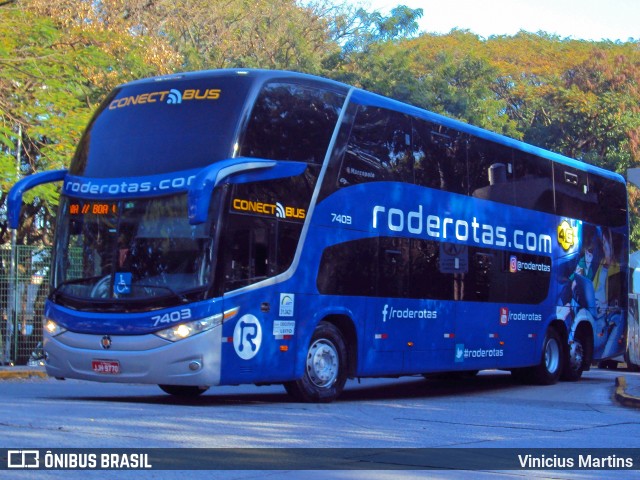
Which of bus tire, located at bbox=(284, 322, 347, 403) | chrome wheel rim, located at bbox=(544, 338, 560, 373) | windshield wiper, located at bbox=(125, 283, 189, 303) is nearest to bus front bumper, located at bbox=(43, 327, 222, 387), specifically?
windshield wiper, located at bbox=(125, 283, 189, 303)

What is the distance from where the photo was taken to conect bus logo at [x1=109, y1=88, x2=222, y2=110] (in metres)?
13.2

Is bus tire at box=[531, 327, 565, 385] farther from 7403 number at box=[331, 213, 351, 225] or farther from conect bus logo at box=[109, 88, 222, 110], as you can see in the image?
conect bus logo at box=[109, 88, 222, 110]

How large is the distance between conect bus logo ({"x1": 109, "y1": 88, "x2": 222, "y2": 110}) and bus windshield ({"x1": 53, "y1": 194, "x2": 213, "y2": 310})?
58.3 inches

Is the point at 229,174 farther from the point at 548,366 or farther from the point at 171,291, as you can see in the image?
the point at 548,366

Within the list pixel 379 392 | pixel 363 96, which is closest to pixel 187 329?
pixel 363 96

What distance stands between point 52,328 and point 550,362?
1089 centimetres

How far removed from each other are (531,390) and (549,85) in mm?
35549

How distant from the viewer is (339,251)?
14344 mm

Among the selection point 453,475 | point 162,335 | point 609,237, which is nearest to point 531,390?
point 609,237

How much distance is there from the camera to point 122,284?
1270cm

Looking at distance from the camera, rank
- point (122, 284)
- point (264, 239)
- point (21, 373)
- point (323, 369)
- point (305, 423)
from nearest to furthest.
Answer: point (305, 423) < point (122, 284) < point (264, 239) < point (323, 369) < point (21, 373)

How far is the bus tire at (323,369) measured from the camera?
1388cm

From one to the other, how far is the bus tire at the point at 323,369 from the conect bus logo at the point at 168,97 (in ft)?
11.4

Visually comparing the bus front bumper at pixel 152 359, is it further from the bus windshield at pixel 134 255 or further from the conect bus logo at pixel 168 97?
the conect bus logo at pixel 168 97
